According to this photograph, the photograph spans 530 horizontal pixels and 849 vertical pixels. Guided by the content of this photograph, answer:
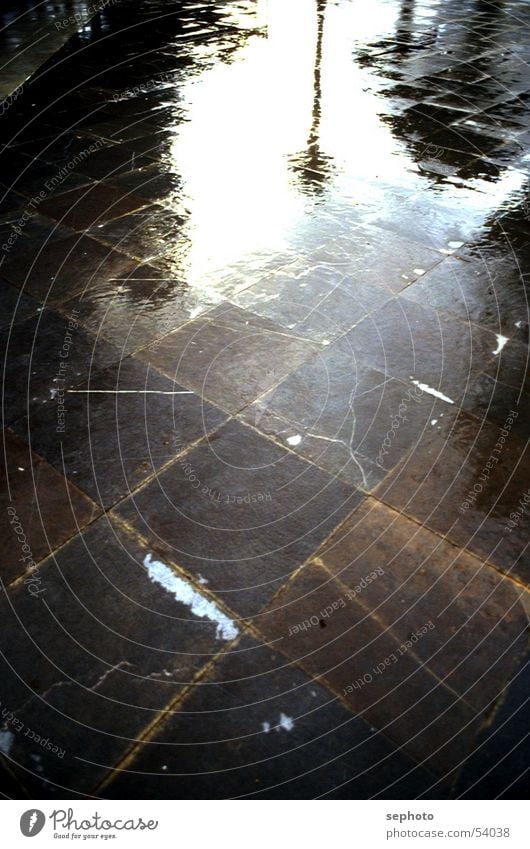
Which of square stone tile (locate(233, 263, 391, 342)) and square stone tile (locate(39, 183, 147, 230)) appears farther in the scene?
square stone tile (locate(39, 183, 147, 230))

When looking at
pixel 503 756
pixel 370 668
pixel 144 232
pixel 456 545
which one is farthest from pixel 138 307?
pixel 503 756

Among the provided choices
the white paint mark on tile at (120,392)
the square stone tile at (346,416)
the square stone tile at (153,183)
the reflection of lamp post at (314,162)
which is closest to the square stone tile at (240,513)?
the square stone tile at (346,416)

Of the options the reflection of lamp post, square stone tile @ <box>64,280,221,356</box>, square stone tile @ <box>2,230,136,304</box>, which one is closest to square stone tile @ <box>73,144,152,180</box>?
square stone tile @ <box>2,230,136,304</box>

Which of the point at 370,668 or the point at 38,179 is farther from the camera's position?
the point at 38,179

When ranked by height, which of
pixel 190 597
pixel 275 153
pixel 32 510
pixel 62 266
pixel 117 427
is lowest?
pixel 190 597

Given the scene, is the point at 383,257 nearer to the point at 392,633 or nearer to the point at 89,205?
the point at 89,205

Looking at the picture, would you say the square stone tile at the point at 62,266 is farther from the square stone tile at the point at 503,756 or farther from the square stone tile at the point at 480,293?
the square stone tile at the point at 503,756
